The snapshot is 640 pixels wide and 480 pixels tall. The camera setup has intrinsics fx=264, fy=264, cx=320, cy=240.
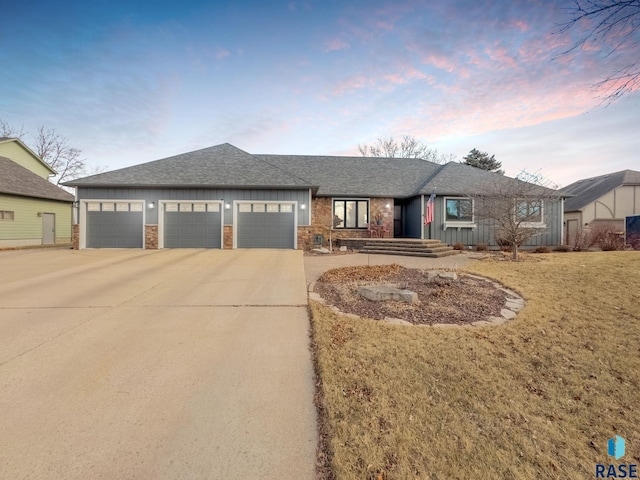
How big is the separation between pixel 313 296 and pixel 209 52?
11.2 m

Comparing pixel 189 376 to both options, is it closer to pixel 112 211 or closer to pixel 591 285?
pixel 591 285

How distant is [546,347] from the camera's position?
325cm

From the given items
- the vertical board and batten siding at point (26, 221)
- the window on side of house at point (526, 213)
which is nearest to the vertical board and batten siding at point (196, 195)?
the vertical board and batten siding at point (26, 221)

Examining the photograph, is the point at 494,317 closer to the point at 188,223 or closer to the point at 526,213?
the point at 526,213

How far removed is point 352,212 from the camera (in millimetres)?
16188

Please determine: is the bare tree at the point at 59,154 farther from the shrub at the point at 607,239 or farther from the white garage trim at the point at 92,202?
the shrub at the point at 607,239

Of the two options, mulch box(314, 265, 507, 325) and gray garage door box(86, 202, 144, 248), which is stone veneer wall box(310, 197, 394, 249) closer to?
mulch box(314, 265, 507, 325)

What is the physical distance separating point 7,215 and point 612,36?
87.0 feet

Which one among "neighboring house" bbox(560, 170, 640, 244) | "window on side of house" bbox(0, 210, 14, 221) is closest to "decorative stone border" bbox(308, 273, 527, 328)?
"neighboring house" bbox(560, 170, 640, 244)

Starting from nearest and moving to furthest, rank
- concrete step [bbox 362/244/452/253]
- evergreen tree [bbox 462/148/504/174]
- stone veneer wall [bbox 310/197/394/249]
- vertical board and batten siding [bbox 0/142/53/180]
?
concrete step [bbox 362/244/452/253], stone veneer wall [bbox 310/197/394/249], vertical board and batten siding [bbox 0/142/53/180], evergreen tree [bbox 462/148/504/174]

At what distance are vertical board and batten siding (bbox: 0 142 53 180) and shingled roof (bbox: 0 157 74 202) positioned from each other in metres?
1.61

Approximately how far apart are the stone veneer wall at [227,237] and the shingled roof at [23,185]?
14.0 metres

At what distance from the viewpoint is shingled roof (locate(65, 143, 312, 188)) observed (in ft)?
43.7

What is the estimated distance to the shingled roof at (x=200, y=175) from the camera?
43.7 ft
